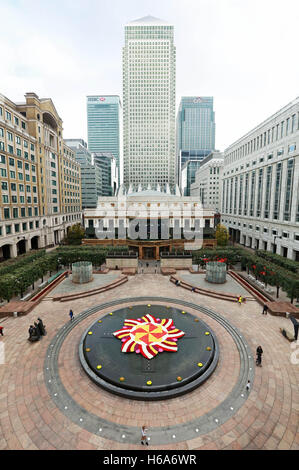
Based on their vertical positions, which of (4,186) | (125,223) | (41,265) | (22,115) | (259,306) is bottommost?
(259,306)

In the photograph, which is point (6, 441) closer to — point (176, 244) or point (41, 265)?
point (41, 265)

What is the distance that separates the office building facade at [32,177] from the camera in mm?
45969

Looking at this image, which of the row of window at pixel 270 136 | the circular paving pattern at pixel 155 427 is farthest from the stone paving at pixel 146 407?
the row of window at pixel 270 136

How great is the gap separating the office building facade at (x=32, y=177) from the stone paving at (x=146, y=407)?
3638 centimetres

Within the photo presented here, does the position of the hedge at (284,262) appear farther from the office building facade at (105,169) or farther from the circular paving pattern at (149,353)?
the office building facade at (105,169)

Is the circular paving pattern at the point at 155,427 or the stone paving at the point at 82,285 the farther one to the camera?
the stone paving at the point at 82,285

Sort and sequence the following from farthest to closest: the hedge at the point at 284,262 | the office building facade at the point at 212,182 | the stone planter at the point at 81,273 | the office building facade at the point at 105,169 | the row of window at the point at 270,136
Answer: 1. the office building facade at the point at 105,169
2. the office building facade at the point at 212,182
3. the row of window at the point at 270,136
4. the stone planter at the point at 81,273
5. the hedge at the point at 284,262

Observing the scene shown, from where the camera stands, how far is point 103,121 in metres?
182

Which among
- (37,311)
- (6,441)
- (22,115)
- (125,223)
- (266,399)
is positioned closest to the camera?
(6,441)

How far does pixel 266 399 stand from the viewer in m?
13.4

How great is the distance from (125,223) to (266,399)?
49.6 metres

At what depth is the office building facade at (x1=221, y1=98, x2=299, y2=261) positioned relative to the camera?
1721 inches

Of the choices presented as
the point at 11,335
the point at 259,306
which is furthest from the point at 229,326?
the point at 11,335

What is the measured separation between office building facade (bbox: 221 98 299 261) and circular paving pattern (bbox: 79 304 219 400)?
29834 millimetres
